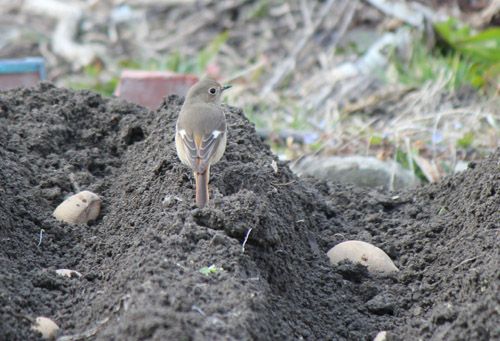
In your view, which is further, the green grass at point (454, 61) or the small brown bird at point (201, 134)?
the green grass at point (454, 61)

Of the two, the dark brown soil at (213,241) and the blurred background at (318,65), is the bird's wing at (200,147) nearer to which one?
the dark brown soil at (213,241)

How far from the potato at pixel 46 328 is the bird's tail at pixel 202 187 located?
913 millimetres

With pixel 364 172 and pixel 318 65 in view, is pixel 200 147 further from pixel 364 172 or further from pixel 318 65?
Answer: pixel 318 65

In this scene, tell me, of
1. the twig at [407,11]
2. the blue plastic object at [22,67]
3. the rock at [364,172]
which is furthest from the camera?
the twig at [407,11]

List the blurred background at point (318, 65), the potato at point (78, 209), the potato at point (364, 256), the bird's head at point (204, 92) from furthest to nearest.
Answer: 1. the blurred background at point (318, 65)
2. the bird's head at point (204, 92)
3. the potato at point (78, 209)
4. the potato at point (364, 256)

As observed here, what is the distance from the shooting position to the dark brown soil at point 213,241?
3.95 metres

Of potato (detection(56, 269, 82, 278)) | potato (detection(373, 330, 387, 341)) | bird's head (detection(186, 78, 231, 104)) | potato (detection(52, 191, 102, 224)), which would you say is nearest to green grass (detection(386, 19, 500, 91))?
bird's head (detection(186, 78, 231, 104))

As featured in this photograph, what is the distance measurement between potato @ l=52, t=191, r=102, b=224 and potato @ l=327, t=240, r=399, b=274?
1292 millimetres

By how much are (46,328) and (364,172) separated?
3375 millimetres

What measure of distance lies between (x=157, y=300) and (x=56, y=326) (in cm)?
65

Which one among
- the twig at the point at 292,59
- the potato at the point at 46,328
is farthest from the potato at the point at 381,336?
the twig at the point at 292,59

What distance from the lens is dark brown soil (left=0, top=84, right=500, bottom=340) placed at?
3.95 m

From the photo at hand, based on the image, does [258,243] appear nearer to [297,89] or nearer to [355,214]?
[355,214]

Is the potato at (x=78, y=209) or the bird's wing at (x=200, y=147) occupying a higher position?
the bird's wing at (x=200, y=147)
